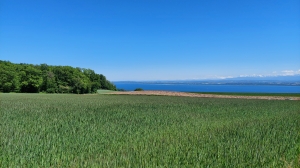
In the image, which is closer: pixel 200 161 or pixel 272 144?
pixel 200 161

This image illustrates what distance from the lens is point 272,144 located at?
646 cm

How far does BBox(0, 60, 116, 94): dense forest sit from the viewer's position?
66.5 metres

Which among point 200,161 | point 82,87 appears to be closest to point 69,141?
point 200,161

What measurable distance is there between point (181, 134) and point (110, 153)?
3485 millimetres

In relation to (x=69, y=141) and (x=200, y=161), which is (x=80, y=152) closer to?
(x=69, y=141)

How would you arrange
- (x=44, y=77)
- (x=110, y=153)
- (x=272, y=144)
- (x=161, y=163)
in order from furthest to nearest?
(x=44, y=77) < (x=272, y=144) < (x=110, y=153) < (x=161, y=163)

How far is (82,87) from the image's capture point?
81.9 meters

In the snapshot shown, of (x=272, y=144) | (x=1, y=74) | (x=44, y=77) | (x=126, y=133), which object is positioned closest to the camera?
(x=272, y=144)

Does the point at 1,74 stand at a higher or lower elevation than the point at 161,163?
higher

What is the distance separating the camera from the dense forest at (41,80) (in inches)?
2618

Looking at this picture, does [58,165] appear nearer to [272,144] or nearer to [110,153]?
[110,153]

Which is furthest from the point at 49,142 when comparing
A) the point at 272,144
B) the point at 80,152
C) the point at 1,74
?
the point at 1,74

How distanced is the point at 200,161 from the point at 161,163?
0.94 m

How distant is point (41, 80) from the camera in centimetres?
7419
